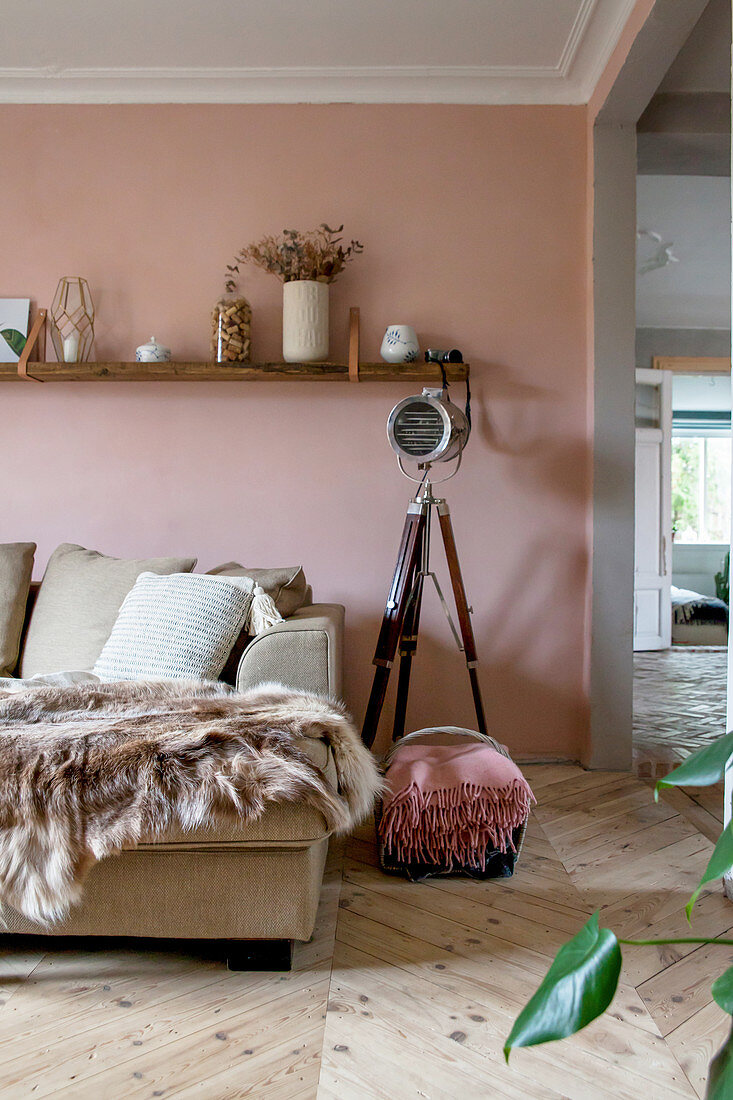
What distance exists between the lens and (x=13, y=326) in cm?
320

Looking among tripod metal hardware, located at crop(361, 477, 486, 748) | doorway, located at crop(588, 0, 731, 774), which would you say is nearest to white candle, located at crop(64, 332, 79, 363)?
tripod metal hardware, located at crop(361, 477, 486, 748)

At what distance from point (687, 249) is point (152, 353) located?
366 centimetres

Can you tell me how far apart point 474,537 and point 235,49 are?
2.03 metres

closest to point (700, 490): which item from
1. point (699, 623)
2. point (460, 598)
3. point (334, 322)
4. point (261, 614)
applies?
point (699, 623)

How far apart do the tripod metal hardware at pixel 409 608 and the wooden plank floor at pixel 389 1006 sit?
2.29 feet

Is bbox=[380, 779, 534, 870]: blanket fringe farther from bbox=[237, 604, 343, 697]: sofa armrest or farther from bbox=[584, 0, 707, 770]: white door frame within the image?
bbox=[584, 0, 707, 770]: white door frame

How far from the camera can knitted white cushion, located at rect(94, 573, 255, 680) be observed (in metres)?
2.24

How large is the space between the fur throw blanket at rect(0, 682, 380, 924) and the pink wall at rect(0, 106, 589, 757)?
5.14ft

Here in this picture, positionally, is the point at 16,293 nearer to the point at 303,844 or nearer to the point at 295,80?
the point at 295,80

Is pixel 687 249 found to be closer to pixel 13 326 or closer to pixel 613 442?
pixel 613 442

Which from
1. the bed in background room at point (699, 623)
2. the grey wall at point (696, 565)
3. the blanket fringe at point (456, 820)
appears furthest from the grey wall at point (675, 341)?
the blanket fringe at point (456, 820)

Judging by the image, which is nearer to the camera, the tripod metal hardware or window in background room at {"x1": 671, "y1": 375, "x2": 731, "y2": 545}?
the tripod metal hardware

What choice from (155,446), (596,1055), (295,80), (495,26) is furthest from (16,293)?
(596,1055)

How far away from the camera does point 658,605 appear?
636cm
